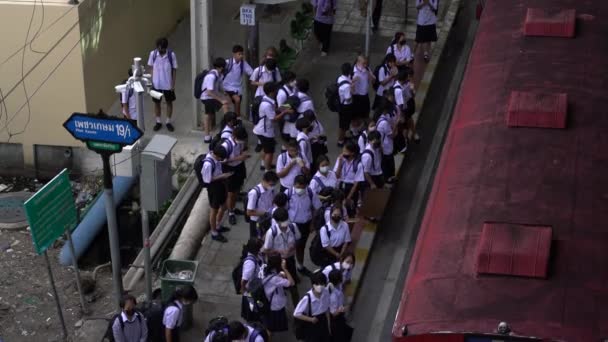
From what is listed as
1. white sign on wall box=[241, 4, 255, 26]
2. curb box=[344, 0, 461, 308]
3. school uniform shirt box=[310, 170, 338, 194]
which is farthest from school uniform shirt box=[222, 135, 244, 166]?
white sign on wall box=[241, 4, 255, 26]

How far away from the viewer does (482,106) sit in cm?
1074

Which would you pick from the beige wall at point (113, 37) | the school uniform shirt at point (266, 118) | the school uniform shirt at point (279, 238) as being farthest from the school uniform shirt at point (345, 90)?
the beige wall at point (113, 37)

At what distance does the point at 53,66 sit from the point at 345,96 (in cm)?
416

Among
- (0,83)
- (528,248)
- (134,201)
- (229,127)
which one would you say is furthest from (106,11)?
(528,248)

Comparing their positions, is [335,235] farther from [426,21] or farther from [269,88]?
[426,21]

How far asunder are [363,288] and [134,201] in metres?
4.25

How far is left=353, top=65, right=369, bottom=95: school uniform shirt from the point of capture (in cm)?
1443

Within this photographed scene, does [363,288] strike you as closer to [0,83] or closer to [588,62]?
[588,62]

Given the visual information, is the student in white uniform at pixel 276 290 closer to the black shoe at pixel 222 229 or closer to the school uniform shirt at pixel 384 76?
the black shoe at pixel 222 229

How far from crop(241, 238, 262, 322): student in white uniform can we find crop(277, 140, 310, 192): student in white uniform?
5.48ft

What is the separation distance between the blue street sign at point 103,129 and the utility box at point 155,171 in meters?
0.48

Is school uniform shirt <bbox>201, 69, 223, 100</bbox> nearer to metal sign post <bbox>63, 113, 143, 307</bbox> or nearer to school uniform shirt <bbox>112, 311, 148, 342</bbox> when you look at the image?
metal sign post <bbox>63, 113, 143, 307</bbox>

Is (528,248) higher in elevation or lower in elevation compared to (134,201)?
higher

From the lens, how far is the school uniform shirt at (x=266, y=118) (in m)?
13.4
